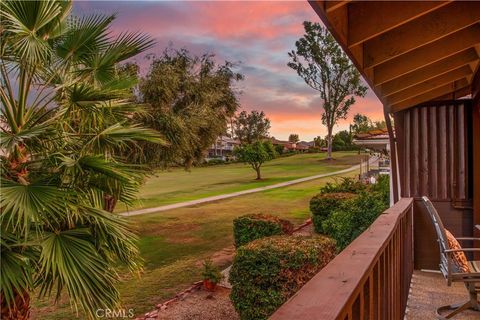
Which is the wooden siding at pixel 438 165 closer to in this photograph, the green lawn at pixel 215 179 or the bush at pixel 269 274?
the bush at pixel 269 274

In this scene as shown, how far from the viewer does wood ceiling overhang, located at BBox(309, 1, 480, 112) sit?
2559 mm

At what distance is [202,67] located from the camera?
1405cm

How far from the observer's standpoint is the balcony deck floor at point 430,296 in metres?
3.66

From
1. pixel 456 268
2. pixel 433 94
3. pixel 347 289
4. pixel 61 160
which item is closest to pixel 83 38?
pixel 61 160

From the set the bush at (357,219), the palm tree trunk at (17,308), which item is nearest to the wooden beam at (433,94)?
the bush at (357,219)

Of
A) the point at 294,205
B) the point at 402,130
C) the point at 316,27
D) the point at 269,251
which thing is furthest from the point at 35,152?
the point at 316,27

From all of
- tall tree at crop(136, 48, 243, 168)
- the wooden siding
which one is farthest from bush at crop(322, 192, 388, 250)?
tall tree at crop(136, 48, 243, 168)

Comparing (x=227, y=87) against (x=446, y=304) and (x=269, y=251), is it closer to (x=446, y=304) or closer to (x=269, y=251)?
(x=269, y=251)

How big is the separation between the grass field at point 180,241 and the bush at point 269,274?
143 cm

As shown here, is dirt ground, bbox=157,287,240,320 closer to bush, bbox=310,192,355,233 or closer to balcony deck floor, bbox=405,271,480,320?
balcony deck floor, bbox=405,271,480,320

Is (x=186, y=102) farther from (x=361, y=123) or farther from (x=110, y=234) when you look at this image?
(x=361, y=123)

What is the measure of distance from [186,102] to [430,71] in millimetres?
9334

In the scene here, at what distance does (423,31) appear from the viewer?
3.03 m

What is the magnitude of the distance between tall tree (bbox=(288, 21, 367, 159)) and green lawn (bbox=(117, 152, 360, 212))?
5.79 m
